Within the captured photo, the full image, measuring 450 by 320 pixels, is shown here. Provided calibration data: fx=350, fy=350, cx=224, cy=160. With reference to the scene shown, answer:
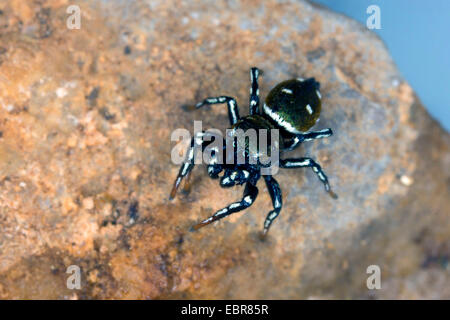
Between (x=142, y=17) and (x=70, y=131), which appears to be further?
(x=142, y=17)

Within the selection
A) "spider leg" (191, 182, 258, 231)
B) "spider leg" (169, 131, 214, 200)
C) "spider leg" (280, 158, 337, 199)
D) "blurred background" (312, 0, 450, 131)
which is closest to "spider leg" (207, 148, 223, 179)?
"spider leg" (169, 131, 214, 200)

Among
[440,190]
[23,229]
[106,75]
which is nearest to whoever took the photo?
[23,229]

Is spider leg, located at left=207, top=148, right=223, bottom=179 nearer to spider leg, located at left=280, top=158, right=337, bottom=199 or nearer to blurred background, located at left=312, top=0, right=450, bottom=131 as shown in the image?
spider leg, located at left=280, top=158, right=337, bottom=199

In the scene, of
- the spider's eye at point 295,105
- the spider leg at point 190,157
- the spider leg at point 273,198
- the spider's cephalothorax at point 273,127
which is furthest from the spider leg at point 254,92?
the spider leg at point 273,198

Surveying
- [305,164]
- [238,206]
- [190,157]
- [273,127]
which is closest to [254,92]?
[273,127]

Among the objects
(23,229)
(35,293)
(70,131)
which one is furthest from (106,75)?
(35,293)

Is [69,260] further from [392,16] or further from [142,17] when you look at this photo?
[392,16]

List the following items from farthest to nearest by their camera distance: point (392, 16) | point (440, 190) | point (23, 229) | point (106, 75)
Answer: point (440, 190), point (392, 16), point (106, 75), point (23, 229)
